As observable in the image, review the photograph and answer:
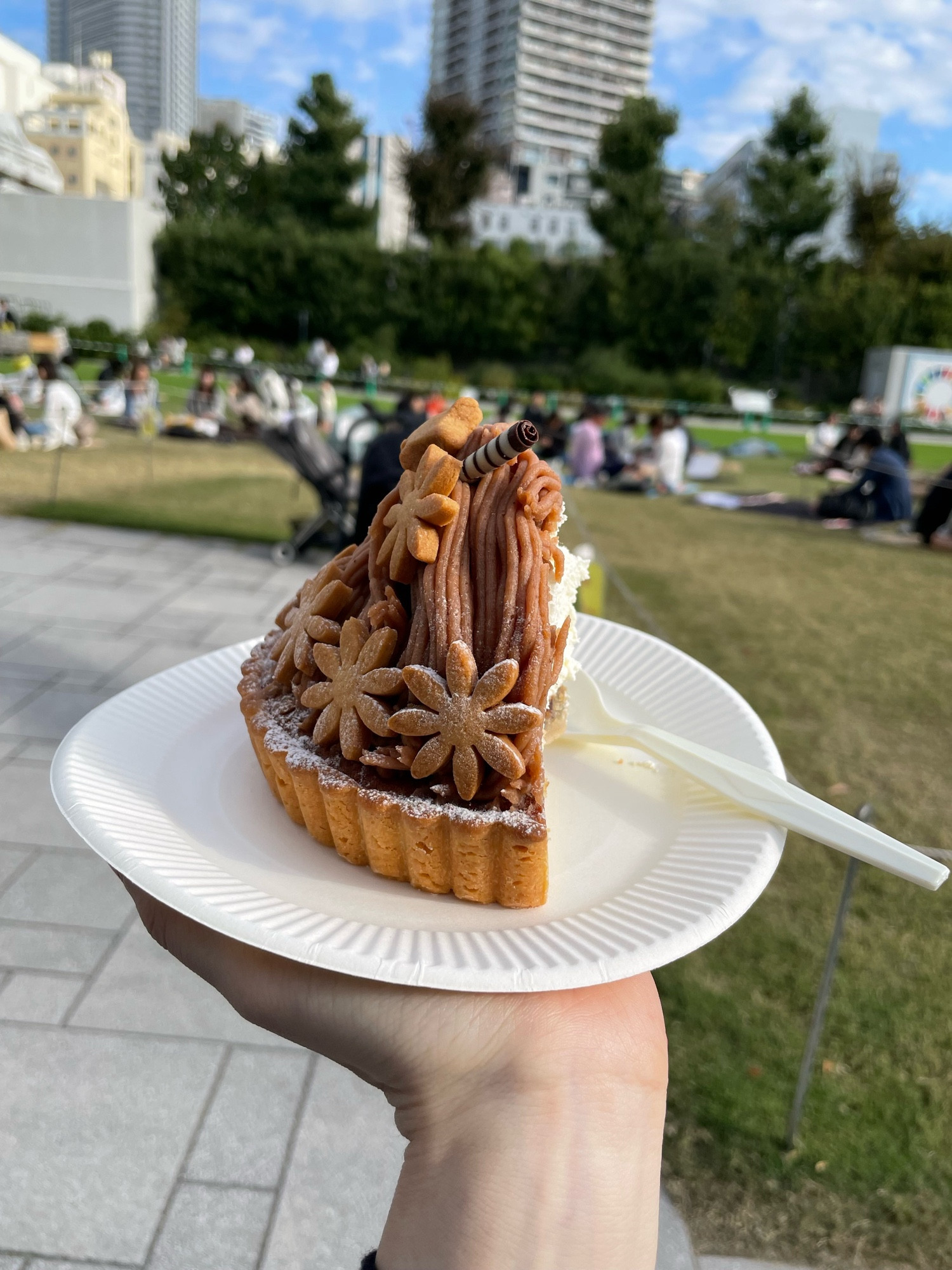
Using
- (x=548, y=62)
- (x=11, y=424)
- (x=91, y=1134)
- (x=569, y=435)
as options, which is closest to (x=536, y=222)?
(x=548, y=62)

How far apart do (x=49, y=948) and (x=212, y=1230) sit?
1.39 meters

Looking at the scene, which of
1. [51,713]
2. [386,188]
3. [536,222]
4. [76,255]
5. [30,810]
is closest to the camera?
[30,810]

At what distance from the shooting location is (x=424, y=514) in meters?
1.51

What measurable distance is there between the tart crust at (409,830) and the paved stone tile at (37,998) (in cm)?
193

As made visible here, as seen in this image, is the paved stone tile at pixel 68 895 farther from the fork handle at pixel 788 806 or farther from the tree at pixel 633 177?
the tree at pixel 633 177

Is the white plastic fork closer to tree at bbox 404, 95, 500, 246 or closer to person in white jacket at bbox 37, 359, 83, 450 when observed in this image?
person in white jacket at bbox 37, 359, 83, 450

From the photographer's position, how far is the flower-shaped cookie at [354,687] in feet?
4.95

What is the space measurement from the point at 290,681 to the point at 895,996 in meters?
2.90

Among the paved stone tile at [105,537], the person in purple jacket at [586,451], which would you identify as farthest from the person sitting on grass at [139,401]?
the paved stone tile at [105,537]

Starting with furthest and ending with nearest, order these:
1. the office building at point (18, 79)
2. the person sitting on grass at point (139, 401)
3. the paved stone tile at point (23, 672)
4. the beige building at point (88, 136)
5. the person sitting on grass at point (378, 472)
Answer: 1. the beige building at point (88, 136)
2. the office building at point (18, 79)
3. the person sitting on grass at point (139, 401)
4. the person sitting on grass at point (378, 472)
5. the paved stone tile at point (23, 672)

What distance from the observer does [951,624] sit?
329 inches

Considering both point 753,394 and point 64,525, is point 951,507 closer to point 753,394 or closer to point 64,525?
point 64,525

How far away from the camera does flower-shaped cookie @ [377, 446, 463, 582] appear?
→ 1510 mm

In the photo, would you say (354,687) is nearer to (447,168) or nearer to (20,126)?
(20,126)
